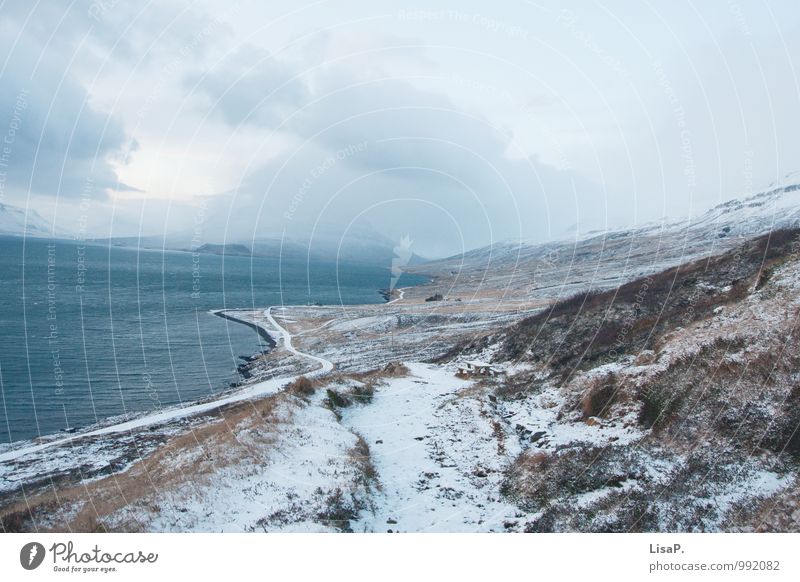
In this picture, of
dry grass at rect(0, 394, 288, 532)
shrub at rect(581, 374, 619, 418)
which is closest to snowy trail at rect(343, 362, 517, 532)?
shrub at rect(581, 374, 619, 418)

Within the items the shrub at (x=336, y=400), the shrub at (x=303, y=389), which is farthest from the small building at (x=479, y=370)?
the shrub at (x=303, y=389)

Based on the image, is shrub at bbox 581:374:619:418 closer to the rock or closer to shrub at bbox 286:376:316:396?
the rock

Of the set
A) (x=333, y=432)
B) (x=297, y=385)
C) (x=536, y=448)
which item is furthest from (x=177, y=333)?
(x=536, y=448)

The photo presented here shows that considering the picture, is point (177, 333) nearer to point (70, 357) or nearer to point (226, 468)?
point (70, 357)

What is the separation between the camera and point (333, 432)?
21188 millimetres

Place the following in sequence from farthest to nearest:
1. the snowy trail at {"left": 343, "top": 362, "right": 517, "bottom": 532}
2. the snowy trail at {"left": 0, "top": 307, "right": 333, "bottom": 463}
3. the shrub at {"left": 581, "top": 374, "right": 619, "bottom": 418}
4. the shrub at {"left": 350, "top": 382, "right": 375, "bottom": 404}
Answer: the snowy trail at {"left": 0, "top": 307, "right": 333, "bottom": 463}, the shrub at {"left": 350, "top": 382, "right": 375, "bottom": 404}, the shrub at {"left": 581, "top": 374, "right": 619, "bottom": 418}, the snowy trail at {"left": 343, "top": 362, "right": 517, "bottom": 532}

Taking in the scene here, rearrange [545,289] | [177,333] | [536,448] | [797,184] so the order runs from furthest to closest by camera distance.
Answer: [797,184] < [545,289] < [177,333] < [536,448]

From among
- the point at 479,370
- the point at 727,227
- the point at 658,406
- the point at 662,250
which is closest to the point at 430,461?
the point at 658,406

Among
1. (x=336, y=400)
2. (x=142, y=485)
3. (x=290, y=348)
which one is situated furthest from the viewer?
(x=290, y=348)

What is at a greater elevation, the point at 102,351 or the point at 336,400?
the point at 336,400

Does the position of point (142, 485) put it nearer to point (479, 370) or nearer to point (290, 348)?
point (479, 370)

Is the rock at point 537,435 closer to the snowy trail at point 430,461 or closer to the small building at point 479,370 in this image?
the snowy trail at point 430,461

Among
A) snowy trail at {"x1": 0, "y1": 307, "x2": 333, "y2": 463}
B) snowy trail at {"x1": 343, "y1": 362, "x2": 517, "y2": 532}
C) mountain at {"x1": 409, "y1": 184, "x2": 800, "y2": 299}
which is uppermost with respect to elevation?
mountain at {"x1": 409, "y1": 184, "x2": 800, "y2": 299}
